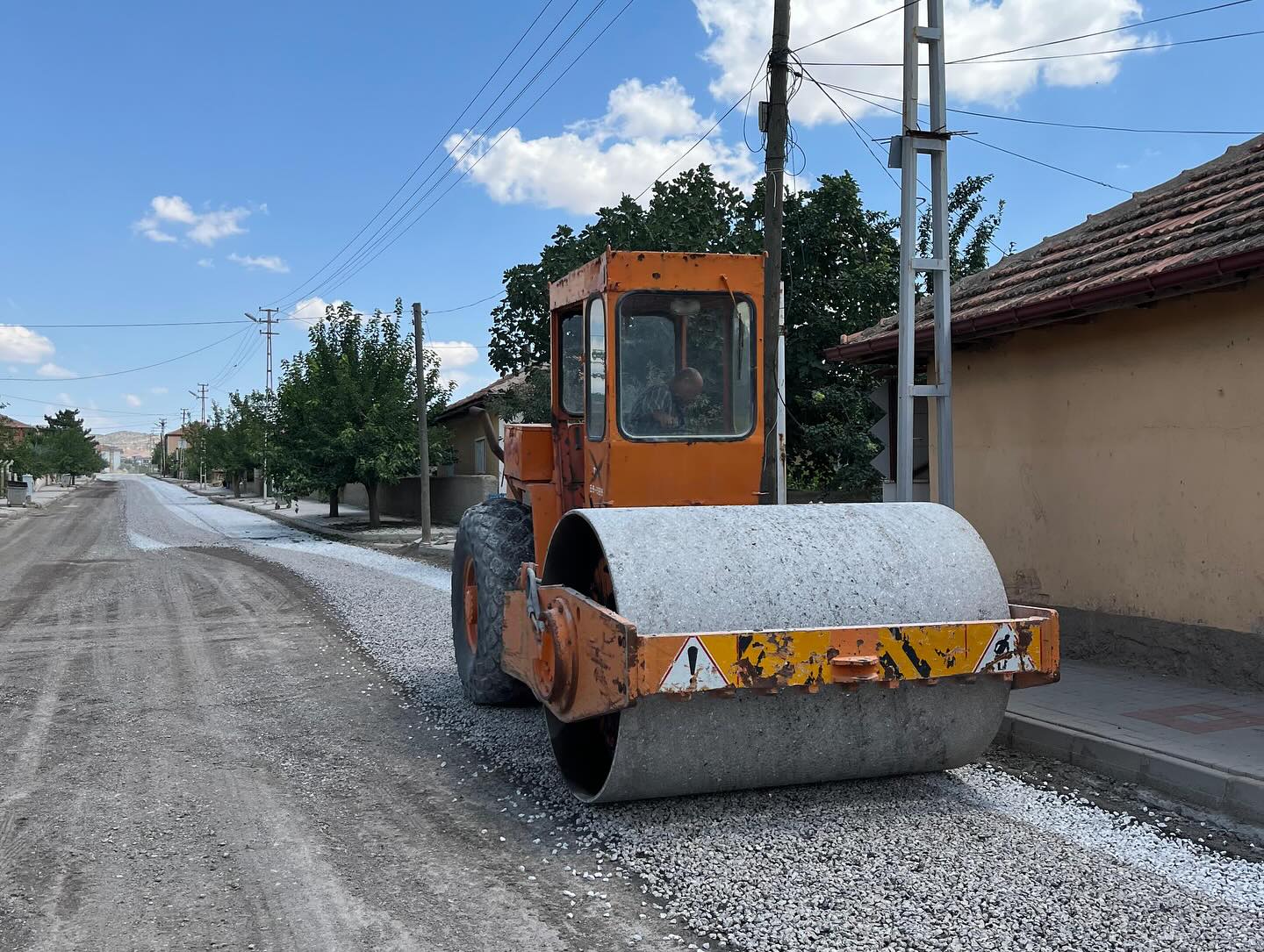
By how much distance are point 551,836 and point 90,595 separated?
11.5 m

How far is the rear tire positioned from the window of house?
1157 mm

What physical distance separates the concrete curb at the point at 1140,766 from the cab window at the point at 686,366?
244 centimetres

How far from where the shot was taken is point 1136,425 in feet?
26.5

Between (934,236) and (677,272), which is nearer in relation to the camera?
(677,272)

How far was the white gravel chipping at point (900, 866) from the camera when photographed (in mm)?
3727

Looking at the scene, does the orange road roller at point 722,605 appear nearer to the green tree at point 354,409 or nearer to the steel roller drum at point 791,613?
the steel roller drum at point 791,613

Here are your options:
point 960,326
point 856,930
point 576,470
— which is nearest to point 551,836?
point 856,930

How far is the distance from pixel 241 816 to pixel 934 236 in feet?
23.1

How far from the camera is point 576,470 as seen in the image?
654cm

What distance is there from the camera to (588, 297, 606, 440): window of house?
5914 mm

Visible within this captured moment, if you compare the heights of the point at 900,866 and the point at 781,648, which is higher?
the point at 781,648

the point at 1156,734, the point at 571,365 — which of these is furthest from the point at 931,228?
the point at 1156,734

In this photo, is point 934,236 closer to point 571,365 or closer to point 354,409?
point 571,365

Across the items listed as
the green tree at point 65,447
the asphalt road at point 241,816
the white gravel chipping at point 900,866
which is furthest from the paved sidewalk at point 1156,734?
the green tree at point 65,447
